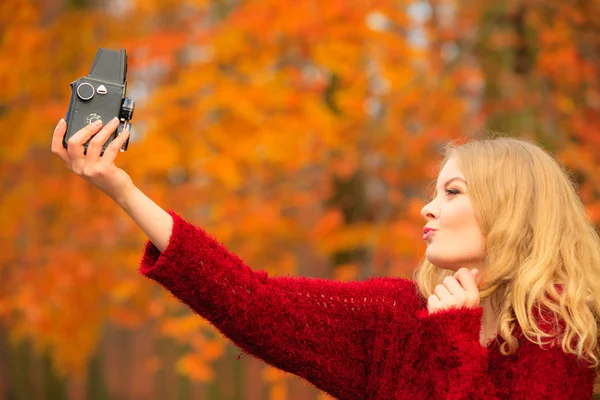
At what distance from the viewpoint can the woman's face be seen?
2389 millimetres

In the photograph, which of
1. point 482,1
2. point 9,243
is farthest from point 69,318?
point 482,1

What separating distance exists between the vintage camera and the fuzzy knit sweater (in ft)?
0.96

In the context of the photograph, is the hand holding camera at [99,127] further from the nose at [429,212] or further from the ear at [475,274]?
the ear at [475,274]

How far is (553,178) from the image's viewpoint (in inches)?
98.2

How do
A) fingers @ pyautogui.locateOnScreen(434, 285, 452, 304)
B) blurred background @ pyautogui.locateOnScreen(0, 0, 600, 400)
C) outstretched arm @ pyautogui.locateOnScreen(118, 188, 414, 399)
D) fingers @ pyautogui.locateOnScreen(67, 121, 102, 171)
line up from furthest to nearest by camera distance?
blurred background @ pyautogui.locateOnScreen(0, 0, 600, 400) < fingers @ pyautogui.locateOnScreen(434, 285, 452, 304) < outstretched arm @ pyautogui.locateOnScreen(118, 188, 414, 399) < fingers @ pyautogui.locateOnScreen(67, 121, 102, 171)

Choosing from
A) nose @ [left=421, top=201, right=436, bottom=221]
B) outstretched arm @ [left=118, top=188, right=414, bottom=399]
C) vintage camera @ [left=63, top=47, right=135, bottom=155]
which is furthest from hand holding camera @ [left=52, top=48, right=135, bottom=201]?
nose @ [left=421, top=201, right=436, bottom=221]

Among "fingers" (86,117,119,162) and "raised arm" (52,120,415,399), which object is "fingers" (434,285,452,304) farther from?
"fingers" (86,117,119,162)

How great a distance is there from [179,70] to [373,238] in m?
2.27

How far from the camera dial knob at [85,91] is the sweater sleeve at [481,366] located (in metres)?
1.04

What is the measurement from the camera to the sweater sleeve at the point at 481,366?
219cm

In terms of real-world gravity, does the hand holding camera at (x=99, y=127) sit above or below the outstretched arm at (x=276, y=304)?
above

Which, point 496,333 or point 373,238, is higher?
point 373,238

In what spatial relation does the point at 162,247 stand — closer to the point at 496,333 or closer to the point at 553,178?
the point at 496,333

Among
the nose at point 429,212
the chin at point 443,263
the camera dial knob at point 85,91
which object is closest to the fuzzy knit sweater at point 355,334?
the chin at point 443,263
